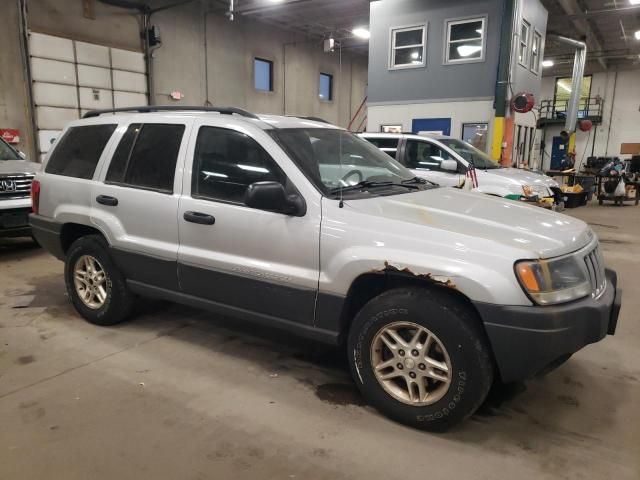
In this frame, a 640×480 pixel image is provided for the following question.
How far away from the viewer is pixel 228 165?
10.4 ft

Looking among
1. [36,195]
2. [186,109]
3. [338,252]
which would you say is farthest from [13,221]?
[338,252]

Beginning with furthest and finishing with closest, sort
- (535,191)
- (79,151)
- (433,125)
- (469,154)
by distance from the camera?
(433,125), (469,154), (535,191), (79,151)

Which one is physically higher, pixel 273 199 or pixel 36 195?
pixel 273 199

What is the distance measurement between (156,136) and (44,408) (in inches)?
77.6

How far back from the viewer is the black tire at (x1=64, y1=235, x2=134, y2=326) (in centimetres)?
385

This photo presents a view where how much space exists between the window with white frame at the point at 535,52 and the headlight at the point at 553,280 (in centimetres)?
1390

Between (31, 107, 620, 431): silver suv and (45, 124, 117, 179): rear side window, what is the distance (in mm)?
20

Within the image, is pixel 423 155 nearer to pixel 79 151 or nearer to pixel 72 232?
pixel 79 151

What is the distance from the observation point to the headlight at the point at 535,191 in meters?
7.96

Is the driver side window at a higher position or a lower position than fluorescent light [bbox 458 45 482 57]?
lower

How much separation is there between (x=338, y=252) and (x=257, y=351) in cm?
135

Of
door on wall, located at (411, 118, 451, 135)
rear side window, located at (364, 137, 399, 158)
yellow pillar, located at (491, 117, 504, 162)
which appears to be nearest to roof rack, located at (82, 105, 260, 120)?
rear side window, located at (364, 137, 399, 158)

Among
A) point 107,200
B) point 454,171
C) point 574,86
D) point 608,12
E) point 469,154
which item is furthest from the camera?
point 574,86

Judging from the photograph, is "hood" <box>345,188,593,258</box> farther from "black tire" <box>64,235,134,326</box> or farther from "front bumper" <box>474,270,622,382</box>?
"black tire" <box>64,235,134,326</box>
